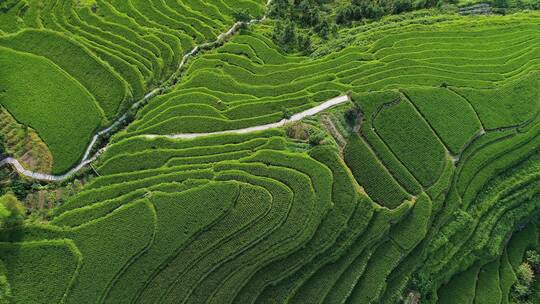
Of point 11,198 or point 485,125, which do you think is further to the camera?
point 485,125

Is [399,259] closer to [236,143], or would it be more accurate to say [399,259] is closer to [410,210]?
[410,210]

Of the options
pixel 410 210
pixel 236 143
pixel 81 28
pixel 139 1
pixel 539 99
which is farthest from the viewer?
pixel 139 1

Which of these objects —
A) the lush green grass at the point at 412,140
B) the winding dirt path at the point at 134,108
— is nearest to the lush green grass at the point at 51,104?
the winding dirt path at the point at 134,108

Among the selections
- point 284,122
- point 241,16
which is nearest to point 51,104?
point 284,122

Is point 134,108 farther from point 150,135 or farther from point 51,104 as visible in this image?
point 51,104

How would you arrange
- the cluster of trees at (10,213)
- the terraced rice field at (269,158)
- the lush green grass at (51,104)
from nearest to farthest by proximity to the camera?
the terraced rice field at (269,158) → the cluster of trees at (10,213) → the lush green grass at (51,104)

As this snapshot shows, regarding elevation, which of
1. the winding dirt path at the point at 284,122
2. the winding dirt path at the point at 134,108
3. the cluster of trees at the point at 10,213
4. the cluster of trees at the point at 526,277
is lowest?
the cluster of trees at the point at 526,277

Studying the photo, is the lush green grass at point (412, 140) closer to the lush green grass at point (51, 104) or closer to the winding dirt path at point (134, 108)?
the winding dirt path at point (134, 108)

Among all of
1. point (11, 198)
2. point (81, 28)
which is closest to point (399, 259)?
point (11, 198)
